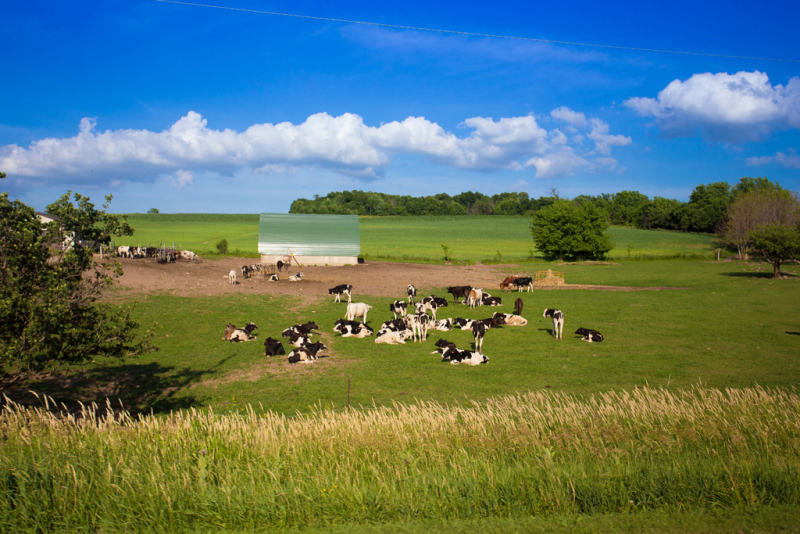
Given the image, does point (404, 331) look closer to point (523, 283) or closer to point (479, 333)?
point (479, 333)

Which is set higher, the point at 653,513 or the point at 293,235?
the point at 293,235

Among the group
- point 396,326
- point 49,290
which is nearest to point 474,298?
point 396,326

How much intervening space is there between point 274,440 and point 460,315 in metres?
16.2

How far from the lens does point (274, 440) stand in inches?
264

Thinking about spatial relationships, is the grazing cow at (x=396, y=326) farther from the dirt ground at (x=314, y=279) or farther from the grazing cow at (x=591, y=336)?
the dirt ground at (x=314, y=279)

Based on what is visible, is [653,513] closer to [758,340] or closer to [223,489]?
[223,489]

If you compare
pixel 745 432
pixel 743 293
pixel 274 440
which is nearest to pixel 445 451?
pixel 274 440

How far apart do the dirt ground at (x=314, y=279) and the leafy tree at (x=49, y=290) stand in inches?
719

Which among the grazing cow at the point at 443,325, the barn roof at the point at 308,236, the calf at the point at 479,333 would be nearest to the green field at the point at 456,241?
the barn roof at the point at 308,236

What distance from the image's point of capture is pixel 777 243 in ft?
110

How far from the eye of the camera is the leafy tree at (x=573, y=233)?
5466 centimetres

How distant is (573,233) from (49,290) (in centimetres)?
5502

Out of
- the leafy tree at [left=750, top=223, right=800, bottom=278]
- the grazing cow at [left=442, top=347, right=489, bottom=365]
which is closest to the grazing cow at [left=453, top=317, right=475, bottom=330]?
the grazing cow at [left=442, top=347, right=489, bottom=365]

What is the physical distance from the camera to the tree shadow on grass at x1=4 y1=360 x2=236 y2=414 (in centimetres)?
1023
